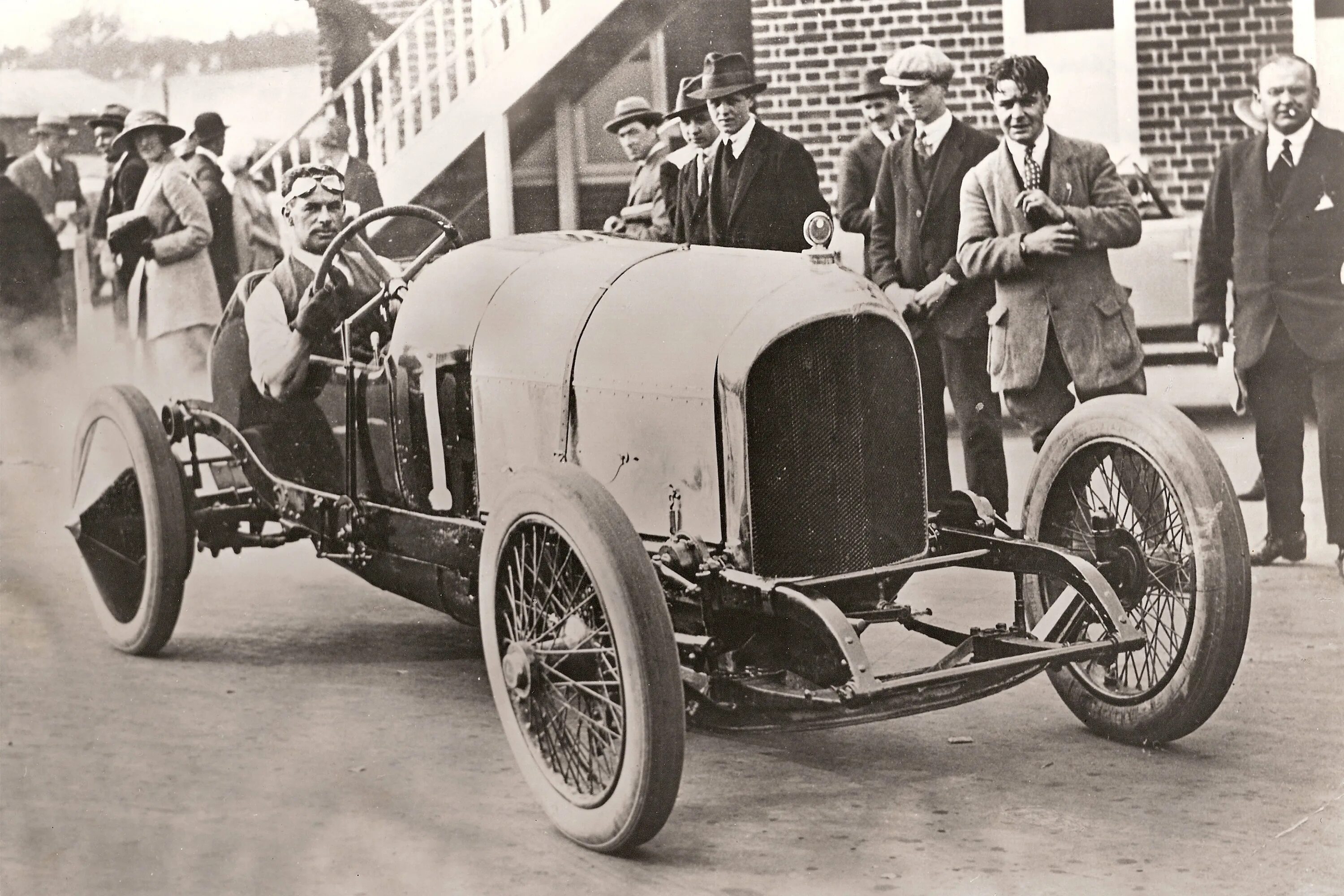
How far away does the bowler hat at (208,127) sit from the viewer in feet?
13.2

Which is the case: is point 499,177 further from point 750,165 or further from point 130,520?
point 130,520

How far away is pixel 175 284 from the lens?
452 cm

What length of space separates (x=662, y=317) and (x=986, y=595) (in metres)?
1.92

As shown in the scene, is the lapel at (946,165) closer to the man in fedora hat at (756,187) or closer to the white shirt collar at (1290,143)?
the man in fedora hat at (756,187)

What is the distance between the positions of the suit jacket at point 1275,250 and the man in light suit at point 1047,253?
253 mm

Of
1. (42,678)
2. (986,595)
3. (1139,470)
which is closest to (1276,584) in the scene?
(986,595)

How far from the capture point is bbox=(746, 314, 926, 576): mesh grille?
333 centimetres

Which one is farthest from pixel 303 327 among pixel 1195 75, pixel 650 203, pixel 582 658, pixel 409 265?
pixel 1195 75

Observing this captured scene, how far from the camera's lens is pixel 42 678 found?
4.03m

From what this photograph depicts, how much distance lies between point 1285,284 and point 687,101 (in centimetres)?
184

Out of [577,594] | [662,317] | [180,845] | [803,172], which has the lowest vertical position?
[180,845]

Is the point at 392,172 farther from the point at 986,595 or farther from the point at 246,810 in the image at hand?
the point at 986,595

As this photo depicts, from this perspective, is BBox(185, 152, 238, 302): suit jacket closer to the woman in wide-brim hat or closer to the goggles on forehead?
the woman in wide-brim hat

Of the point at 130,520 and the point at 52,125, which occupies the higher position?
the point at 52,125
